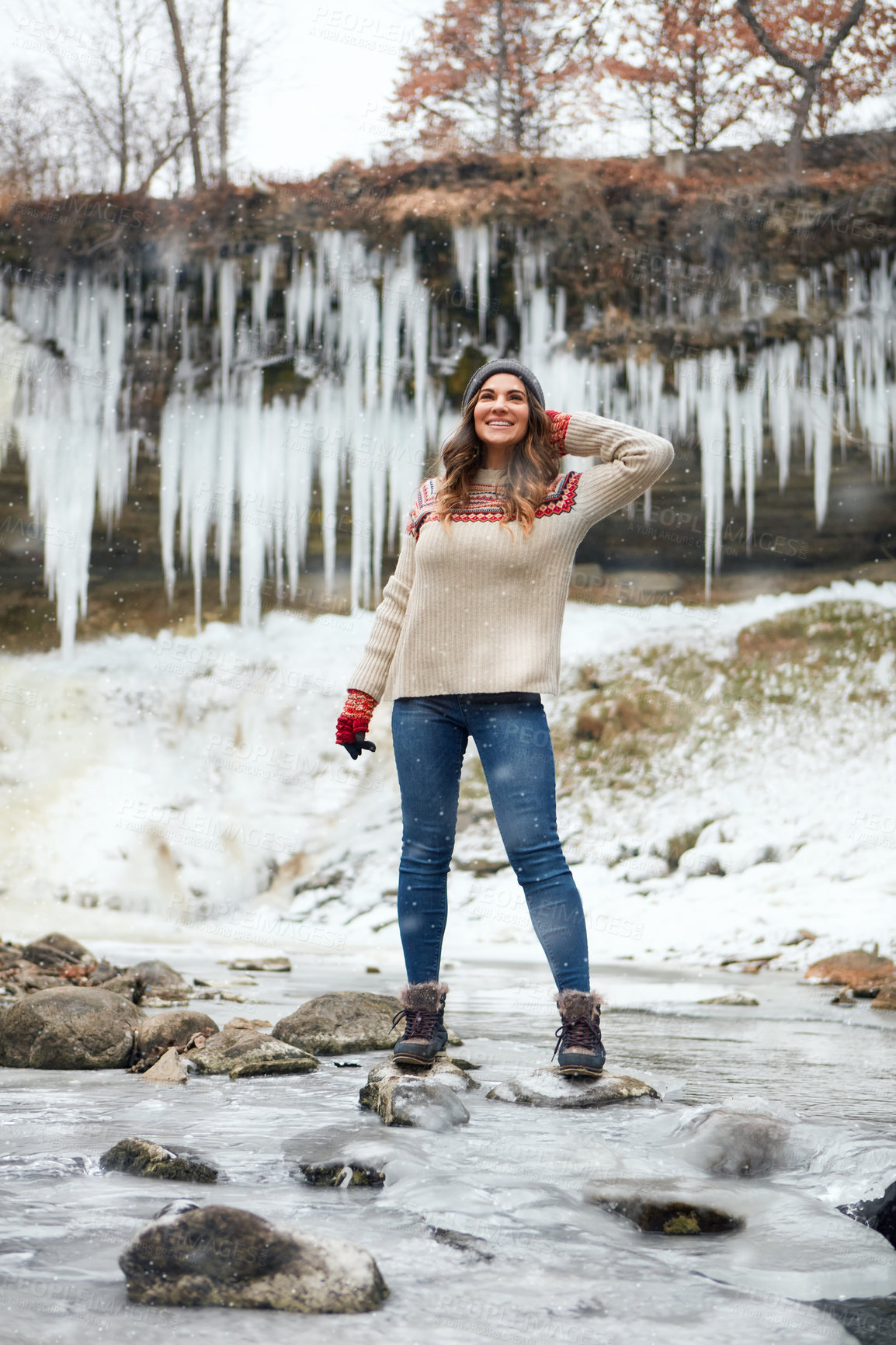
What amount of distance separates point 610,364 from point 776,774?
4.63 metres

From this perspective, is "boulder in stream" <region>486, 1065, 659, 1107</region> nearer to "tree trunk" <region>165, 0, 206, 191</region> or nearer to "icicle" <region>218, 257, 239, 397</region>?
"icicle" <region>218, 257, 239, 397</region>

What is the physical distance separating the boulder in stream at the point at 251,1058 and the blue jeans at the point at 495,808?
369 millimetres

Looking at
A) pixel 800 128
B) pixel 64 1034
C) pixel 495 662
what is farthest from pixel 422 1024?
pixel 800 128

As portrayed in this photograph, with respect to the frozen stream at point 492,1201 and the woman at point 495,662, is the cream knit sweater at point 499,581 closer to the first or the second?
the woman at point 495,662

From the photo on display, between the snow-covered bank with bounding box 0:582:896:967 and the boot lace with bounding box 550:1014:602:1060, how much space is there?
532 cm

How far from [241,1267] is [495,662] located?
1331 mm

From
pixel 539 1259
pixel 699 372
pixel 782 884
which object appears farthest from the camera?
pixel 699 372

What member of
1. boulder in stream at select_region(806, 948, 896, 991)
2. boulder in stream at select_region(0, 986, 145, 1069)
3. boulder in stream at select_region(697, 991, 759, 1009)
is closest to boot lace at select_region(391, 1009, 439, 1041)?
boulder in stream at select_region(0, 986, 145, 1069)

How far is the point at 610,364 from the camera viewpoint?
11.0m

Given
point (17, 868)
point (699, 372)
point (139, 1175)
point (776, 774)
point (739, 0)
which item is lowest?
point (17, 868)

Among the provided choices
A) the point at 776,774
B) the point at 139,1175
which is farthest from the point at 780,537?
the point at 139,1175

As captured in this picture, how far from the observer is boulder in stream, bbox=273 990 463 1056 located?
2633 mm

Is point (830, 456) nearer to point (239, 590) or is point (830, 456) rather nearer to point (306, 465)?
point (306, 465)

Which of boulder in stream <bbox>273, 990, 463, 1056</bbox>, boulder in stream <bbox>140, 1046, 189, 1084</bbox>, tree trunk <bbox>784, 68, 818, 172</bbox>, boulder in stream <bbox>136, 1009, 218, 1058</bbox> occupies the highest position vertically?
tree trunk <bbox>784, 68, 818, 172</bbox>
